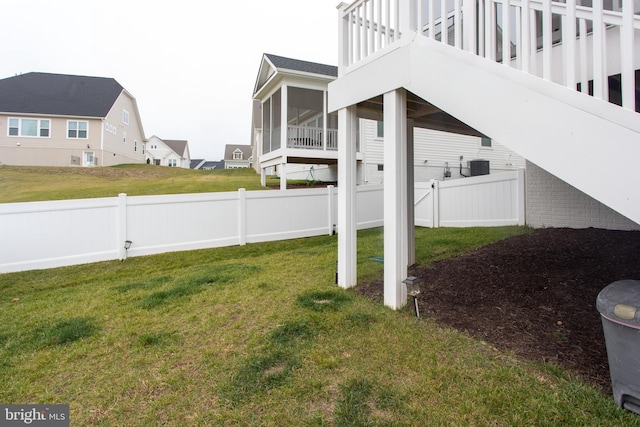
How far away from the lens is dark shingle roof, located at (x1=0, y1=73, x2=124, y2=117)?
22969 mm

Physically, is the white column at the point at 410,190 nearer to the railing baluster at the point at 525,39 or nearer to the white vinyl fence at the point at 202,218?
the railing baluster at the point at 525,39

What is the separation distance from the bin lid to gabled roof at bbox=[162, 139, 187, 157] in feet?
186

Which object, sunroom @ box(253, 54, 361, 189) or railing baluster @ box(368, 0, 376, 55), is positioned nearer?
railing baluster @ box(368, 0, 376, 55)

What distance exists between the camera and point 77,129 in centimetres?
2341

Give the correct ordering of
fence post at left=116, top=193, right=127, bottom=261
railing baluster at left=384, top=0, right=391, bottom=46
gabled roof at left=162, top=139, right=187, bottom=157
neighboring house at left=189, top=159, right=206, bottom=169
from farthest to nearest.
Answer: neighboring house at left=189, top=159, right=206, bottom=169 < gabled roof at left=162, top=139, right=187, bottom=157 < fence post at left=116, top=193, right=127, bottom=261 < railing baluster at left=384, top=0, right=391, bottom=46

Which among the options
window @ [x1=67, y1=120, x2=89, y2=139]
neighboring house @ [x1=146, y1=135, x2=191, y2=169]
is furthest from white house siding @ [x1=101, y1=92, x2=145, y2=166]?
neighboring house @ [x1=146, y1=135, x2=191, y2=169]

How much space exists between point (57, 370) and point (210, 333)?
1.18 m

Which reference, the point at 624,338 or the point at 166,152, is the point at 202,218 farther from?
the point at 166,152

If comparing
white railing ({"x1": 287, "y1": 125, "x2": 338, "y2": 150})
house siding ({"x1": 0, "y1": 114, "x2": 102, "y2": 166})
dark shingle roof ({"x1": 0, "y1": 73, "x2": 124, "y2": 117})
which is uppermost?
dark shingle roof ({"x1": 0, "y1": 73, "x2": 124, "y2": 117})

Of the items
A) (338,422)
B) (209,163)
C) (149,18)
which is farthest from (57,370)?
(209,163)

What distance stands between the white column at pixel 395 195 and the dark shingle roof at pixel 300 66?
892cm

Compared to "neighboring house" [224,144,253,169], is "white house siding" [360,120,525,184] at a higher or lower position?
lower

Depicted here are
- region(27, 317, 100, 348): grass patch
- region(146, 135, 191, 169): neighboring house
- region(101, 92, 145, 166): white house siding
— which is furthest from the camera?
region(146, 135, 191, 169): neighboring house

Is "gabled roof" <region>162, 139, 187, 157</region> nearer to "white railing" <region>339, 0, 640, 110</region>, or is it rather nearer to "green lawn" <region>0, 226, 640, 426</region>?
"green lawn" <region>0, 226, 640, 426</region>
